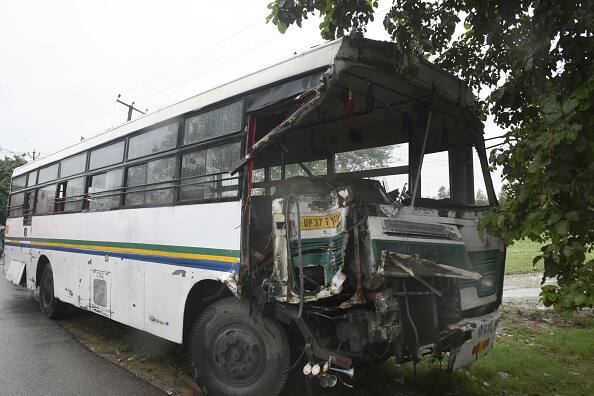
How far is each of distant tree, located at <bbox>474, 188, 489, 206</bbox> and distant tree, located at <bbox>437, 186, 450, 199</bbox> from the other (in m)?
0.36

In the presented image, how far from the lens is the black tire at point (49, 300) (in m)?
7.80

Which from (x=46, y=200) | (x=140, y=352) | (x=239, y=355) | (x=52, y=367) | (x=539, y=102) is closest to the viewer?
(x=539, y=102)

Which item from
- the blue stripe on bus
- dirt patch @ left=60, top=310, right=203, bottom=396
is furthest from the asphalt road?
the blue stripe on bus

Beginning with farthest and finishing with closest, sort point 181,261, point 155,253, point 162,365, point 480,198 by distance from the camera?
point 162,365
point 155,253
point 480,198
point 181,261

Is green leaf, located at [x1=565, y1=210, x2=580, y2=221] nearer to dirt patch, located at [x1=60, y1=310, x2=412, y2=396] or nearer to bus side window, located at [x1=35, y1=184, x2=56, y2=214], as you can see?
dirt patch, located at [x1=60, y1=310, x2=412, y2=396]

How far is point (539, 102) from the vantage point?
310 centimetres

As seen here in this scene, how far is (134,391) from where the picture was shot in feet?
14.9

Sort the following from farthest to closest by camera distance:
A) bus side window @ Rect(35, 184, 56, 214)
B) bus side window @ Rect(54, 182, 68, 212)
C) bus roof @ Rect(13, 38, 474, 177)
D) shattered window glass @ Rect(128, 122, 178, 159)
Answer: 1. bus side window @ Rect(35, 184, 56, 214)
2. bus side window @ Rect(54, 182, 68, 212)
3. shattered window glass @ Rect(128, 122, 178, 159)
4. bus roof @ Rect(13, 38, 474, 177)

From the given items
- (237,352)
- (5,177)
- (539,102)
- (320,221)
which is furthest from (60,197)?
(5,177)

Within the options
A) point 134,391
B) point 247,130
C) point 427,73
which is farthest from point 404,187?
point 134,391

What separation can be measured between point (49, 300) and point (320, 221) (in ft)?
22.2

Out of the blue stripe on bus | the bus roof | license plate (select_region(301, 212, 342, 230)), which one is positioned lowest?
the blue stripe on bus

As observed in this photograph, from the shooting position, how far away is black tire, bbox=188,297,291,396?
12.0 ft

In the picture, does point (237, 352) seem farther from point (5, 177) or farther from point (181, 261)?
point (5, 177)
